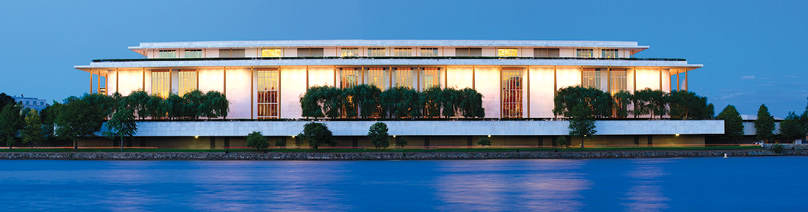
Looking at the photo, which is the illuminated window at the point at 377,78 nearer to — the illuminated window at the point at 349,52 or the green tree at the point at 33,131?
the illuminated window at the point at 349,52

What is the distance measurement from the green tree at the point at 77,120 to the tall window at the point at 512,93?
41882 millimetres

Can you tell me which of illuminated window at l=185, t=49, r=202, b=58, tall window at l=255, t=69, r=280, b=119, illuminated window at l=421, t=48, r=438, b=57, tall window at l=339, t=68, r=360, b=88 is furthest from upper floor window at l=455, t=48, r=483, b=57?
illuminated window at l=185, t=49, r=202, b=58

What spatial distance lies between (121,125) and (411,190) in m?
49.5

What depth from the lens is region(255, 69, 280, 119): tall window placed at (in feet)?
283

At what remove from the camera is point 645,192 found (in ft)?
105

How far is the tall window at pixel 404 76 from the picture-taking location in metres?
86.0

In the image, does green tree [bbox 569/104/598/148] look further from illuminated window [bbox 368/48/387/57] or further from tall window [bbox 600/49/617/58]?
illuminated window [bbox 368/48/387/57]

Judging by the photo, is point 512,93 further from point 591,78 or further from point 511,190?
point 511,190

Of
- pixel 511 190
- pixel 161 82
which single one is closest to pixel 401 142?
pixel 161 82

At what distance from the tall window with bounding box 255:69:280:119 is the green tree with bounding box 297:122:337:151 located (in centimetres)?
1286

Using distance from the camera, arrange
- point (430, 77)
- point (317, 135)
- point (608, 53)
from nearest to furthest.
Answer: point (317, 135), point (430, 77), point (608, 53)

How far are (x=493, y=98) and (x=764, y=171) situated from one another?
134 feet

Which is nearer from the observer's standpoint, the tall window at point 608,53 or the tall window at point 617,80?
the tall window at point 617,80

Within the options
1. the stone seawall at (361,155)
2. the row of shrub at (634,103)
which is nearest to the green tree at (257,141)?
the stone seawall at (361,155)
